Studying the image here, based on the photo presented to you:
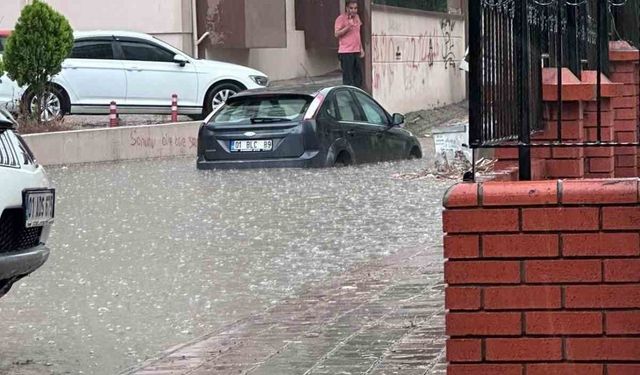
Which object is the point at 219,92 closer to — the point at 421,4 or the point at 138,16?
the point at 138,16

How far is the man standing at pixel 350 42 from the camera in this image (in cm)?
2614

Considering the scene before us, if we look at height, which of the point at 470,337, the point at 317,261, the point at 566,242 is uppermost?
the point at 566,242

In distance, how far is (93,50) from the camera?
77.5 feet

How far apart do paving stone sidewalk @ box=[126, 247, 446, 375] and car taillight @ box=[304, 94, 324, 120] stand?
8943 mm

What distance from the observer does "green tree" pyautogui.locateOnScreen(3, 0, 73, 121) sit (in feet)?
68.4

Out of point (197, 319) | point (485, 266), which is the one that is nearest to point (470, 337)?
point (485, 266)

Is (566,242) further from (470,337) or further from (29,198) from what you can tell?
(29,198)

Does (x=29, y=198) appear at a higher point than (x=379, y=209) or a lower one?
higher

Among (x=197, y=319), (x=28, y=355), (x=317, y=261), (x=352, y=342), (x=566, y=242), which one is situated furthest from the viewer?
(x=317, y=261)

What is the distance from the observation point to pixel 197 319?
324 inches

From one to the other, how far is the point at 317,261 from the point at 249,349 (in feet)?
11.6

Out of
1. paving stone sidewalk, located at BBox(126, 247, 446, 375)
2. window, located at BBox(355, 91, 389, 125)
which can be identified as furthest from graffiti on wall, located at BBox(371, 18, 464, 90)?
paving stone sidewalk, located at BBox(126, 247, 446, 375)

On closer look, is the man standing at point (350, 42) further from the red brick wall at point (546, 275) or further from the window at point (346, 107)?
the red brick wall at point (546, 275)

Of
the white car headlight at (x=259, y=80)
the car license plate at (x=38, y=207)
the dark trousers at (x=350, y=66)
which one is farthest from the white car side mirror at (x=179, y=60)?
the car license plate at (x=38, y=207)
